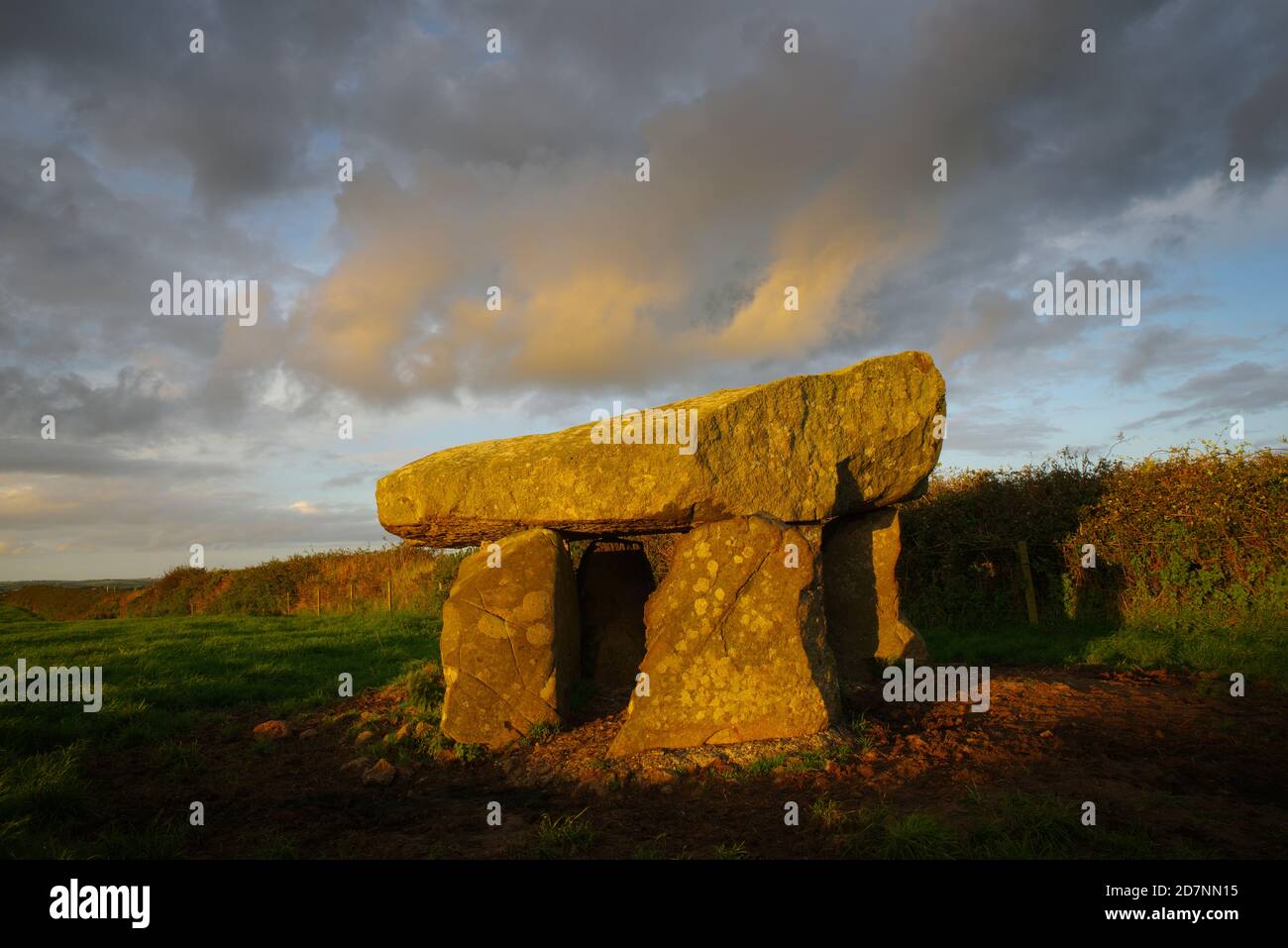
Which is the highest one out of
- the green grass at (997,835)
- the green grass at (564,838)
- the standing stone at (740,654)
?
the standing stone at (740,654)

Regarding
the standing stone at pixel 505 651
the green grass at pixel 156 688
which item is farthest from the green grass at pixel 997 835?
the green grass at pixel 156 688

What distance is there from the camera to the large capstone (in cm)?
707

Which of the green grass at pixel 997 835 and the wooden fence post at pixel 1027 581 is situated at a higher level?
the wooden fence post at pixel 1027 581

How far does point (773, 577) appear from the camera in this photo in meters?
6.80

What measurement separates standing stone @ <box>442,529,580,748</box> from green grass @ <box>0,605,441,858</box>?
1.60 metres

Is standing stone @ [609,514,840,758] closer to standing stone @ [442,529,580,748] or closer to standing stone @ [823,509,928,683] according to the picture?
standing stone @ [442,529,580,748]

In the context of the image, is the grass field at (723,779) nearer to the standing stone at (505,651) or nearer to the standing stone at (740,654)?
the standing stone at (505,651)

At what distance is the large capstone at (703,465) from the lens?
23.2 ft

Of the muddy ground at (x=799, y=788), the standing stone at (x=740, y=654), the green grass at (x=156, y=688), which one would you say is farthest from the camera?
the standing stone at (x=740, y=654)

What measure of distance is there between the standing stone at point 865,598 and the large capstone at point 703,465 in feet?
1.58

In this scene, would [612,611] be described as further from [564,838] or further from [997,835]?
[997,835]

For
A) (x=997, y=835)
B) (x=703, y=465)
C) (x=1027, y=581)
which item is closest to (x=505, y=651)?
(x=703, y=465)

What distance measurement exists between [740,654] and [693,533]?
4.05ft
